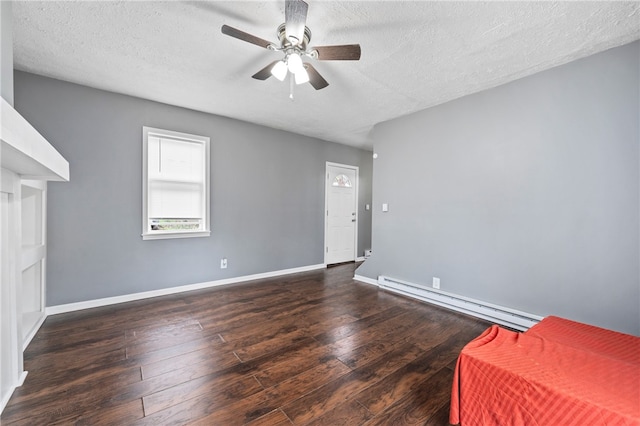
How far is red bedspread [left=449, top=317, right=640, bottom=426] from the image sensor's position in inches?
40.0

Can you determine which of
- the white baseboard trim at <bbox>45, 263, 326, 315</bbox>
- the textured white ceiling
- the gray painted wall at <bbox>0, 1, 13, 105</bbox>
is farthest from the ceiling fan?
the white baseboard trim at <bbox>45, 263, 326, 315</bbox>

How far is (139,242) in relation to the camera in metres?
3.28

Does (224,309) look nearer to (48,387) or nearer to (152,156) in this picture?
(48,387)

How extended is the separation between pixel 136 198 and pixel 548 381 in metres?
4.02

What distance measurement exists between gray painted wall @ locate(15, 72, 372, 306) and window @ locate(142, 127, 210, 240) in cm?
10

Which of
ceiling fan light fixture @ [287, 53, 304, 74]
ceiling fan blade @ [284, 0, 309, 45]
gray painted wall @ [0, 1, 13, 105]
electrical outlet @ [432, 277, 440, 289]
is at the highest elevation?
ceiling fan blade @ [284, 0, 309, 45]

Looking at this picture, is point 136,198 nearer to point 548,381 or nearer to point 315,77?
point 315,77

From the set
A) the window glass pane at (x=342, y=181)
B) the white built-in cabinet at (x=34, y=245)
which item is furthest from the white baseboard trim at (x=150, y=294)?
the window glass pane at (x=342, y=181)

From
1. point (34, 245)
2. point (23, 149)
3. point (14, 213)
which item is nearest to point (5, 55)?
point (23, 149)

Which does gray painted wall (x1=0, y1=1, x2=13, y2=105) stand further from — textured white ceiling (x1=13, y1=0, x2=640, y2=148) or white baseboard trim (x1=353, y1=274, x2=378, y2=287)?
white baseboard trim (x1=353, y1=274, x2=378, y2=287)

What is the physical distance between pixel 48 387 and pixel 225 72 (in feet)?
9.25

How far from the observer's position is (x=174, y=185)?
3.56m

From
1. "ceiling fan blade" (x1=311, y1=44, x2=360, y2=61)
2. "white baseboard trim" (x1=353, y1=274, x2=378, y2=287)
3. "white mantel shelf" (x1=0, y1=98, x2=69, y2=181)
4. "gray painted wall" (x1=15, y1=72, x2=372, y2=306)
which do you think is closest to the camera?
"white mantel shelf" (x1=0, y1=98, x2=69, y2=181)

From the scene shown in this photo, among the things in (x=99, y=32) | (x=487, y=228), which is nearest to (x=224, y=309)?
(x=99, y=32)
